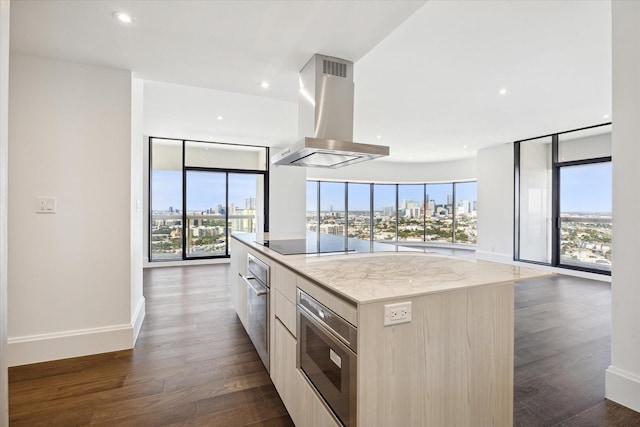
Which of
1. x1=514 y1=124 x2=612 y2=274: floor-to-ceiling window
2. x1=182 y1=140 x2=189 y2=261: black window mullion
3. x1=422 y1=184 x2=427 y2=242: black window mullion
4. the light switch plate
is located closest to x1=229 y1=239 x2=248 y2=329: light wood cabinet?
the light switch plate

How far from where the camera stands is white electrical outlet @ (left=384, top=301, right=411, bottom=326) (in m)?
1.11

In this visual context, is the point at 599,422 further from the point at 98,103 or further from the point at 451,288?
the point at 98,103

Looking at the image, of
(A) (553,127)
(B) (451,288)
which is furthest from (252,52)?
(A) (553,127)

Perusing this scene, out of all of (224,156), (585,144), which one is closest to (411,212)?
(585,144)

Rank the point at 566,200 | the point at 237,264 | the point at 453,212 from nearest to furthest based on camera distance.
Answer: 1. the point at 237,264
2. the point at 566,200
3. the point at 453,212

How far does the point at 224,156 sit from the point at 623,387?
6.89 meters

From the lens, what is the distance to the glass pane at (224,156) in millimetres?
6570

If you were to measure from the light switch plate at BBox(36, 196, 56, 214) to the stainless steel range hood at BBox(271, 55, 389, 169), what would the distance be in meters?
1.99

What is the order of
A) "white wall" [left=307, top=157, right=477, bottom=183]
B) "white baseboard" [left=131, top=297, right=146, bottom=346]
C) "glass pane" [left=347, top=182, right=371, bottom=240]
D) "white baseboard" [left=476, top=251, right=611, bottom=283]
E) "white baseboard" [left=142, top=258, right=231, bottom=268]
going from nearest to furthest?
"white baseboard" [left=131, top=297, right=146, bottom=346] → "white baseboard" [left=476, top=251, right=611, bottom=283] → "white baseboard" [left=142, top=258, right=231, bottom=268] → "white wall" [left=307, top=157, right=477, bottom=183] → "glass pane" [left=347, top=182, right=371, bottom=240]

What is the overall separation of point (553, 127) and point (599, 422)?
514 centimetres

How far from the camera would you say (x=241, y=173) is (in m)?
6.99

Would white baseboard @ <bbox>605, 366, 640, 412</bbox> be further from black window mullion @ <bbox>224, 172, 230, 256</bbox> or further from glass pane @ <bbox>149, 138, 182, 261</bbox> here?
glass pane @ <bbox>149, 138, 182, 261</bbox>

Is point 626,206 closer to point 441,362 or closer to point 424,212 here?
point 441,362

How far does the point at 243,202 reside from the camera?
7.14 meters
